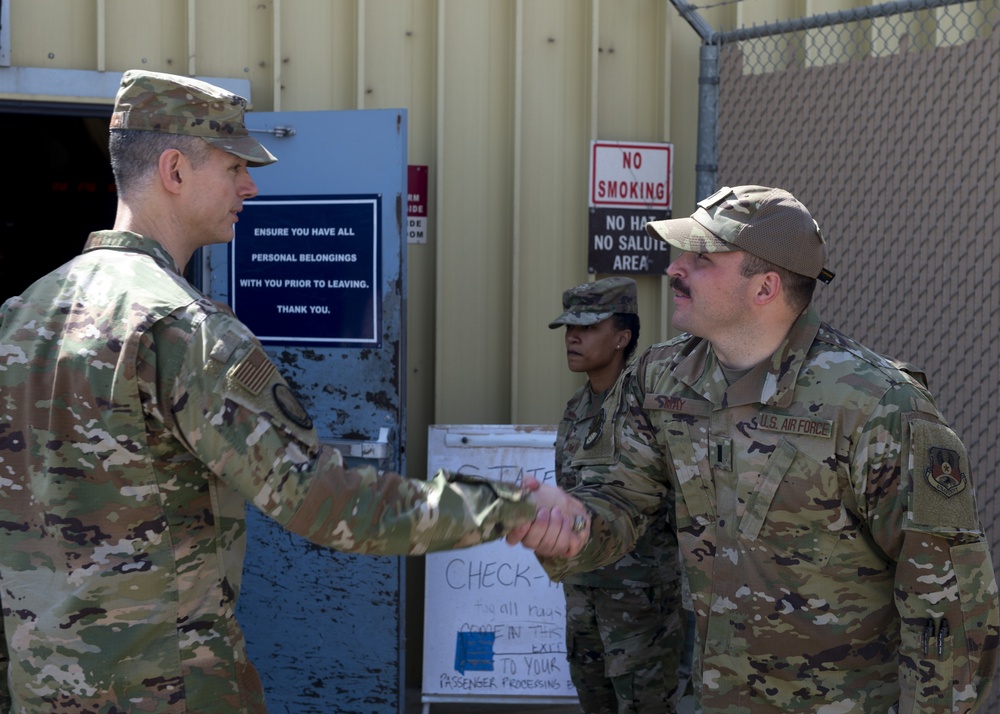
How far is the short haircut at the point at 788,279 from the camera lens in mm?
2525

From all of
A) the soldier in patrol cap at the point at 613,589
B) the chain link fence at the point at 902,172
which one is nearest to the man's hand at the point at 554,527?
the soldier in patrol cap at the point at 613,589

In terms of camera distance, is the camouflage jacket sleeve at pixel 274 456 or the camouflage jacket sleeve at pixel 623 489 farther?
the camouflage jacket sleeve at pixel 623 489

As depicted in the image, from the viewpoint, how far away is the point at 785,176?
15.8 ft

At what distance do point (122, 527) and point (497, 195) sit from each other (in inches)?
120

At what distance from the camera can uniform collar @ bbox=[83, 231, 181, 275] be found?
2340mm

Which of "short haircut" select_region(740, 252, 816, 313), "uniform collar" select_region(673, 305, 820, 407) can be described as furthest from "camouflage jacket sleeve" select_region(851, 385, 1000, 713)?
"short haircut" select_region(740, 252, 816, 313)

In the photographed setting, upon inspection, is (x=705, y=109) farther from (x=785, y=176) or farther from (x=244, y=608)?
(x=244, y=608)

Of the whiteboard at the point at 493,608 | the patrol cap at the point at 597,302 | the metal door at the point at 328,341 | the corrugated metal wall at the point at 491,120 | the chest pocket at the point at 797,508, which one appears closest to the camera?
the chest pocket at the point at 797,508

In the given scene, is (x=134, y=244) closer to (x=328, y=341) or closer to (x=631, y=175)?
(x=328, y=341)

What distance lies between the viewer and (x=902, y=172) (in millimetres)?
4480

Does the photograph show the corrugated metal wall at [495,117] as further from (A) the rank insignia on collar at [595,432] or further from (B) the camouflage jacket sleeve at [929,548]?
(B) the camouflage jacket sleeve at [929,548]

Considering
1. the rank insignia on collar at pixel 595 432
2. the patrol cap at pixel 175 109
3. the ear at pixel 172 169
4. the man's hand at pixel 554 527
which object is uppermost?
the patrol cap at pixel 175 109

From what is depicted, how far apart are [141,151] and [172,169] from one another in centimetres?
8

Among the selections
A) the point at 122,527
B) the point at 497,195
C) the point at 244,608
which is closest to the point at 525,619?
the point at 244,608
